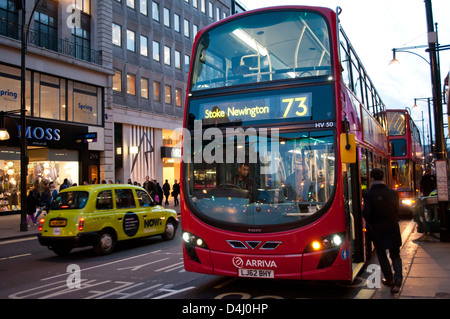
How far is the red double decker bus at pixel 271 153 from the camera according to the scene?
5.93 metres

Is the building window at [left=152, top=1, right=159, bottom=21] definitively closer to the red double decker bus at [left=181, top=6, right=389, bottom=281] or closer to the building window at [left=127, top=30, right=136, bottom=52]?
the building window at [left=127, top=30, right=136, bottom=52]

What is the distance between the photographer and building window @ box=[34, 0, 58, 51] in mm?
22859

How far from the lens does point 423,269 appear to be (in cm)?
782

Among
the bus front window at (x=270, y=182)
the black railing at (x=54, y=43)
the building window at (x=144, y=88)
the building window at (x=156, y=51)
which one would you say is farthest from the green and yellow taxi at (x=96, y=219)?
the building window at (x=156, y=51)

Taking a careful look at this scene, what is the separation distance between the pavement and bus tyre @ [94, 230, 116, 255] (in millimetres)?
6457

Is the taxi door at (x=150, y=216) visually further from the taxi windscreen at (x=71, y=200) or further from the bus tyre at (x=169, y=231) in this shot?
the taxi windscreen at (x=71, y=200)

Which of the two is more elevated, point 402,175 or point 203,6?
point 203,6

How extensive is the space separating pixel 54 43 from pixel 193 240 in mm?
20886

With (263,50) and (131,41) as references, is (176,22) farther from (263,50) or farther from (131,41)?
(263,50)

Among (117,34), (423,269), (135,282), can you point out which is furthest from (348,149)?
(117,34)

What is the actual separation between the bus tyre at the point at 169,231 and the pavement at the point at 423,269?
248 inches

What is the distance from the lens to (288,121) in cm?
642
